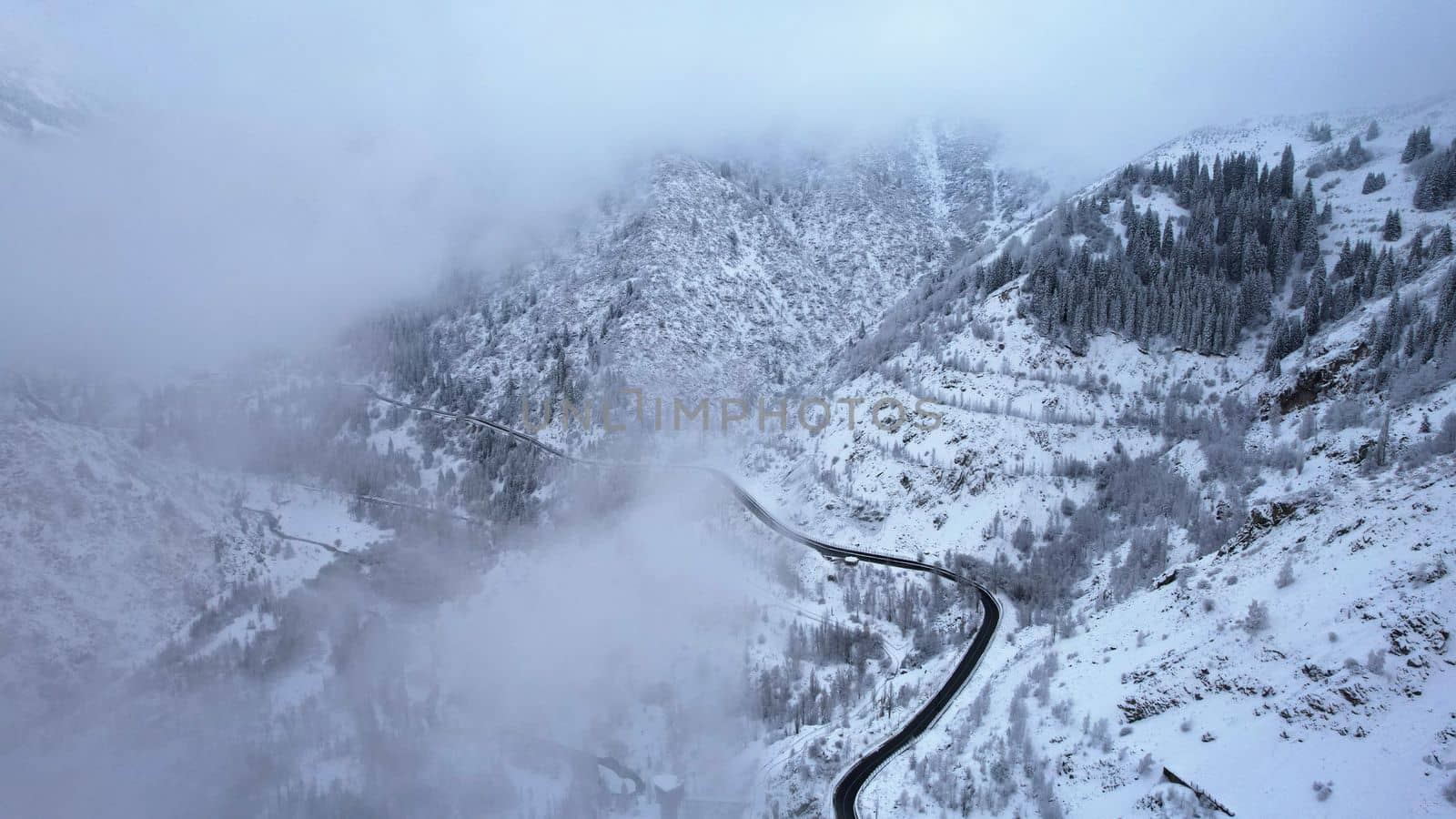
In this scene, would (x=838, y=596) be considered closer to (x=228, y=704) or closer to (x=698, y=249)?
(x=228, y=704)

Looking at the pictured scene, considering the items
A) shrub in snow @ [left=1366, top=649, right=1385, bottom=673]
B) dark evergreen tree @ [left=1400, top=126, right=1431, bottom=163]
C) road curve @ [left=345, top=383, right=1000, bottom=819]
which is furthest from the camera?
dark evergreen tree @ [left=1400, top=126, right=1431, bottom=163]

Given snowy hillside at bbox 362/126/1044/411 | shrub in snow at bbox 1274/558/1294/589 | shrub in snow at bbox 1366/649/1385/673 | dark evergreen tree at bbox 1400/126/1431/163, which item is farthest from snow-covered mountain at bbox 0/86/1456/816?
snowy hillside at bbox 362/126/1044/411

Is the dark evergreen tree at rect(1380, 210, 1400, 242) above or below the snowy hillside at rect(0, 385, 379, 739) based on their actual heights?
above

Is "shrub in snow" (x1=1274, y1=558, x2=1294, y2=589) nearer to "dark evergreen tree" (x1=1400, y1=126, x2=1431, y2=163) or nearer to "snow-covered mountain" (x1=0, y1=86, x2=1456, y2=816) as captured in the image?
"snow-covered mountain" (x1=0, y1=86, x2=1456, y2=816)

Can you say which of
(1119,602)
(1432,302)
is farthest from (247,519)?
(1432,302)

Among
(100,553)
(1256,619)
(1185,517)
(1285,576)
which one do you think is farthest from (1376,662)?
(100,553)

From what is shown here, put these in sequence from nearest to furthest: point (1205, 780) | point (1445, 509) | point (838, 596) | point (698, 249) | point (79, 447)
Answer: point (1205, 780)
point (1445, 509)
point (838, 596)
point (79, 447)
point (698, 249)
